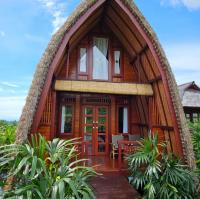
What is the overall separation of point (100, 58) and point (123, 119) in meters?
Answer: 2.96

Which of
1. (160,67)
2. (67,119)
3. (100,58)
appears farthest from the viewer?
(100,58)

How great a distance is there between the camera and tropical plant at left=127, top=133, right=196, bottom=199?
456cm

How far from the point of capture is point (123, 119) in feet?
29.3

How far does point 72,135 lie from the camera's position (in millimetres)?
8336

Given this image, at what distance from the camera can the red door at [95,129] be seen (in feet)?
27.9

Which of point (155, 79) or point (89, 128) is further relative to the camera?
point (89, 128)

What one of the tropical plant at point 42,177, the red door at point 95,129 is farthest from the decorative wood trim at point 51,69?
the red door at point 95,129

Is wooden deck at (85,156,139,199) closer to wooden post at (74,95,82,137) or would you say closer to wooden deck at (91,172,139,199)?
wooden deck at (91,172,139,199)

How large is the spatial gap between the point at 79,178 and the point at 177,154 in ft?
12.2

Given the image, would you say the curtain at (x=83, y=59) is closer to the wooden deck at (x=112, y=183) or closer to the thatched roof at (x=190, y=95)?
the wooden deck at (x=112, y=183)

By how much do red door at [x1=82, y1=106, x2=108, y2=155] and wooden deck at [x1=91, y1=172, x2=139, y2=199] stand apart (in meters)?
2.57

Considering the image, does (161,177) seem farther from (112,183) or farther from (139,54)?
(139,54)

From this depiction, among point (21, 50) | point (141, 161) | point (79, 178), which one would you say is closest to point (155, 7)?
point (21, 50)

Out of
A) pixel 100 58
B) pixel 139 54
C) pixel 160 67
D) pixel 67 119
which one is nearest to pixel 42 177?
pixel 160 67
